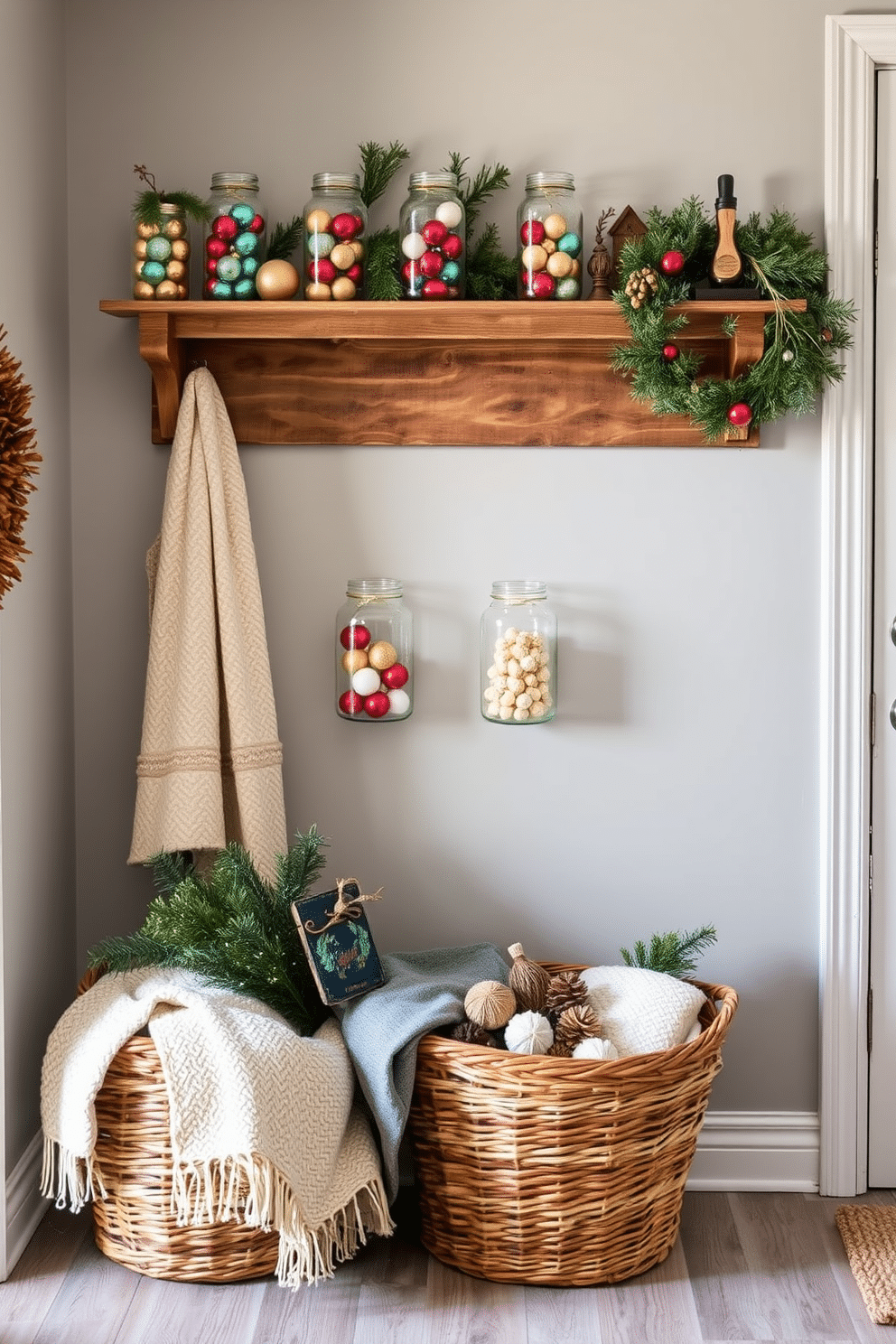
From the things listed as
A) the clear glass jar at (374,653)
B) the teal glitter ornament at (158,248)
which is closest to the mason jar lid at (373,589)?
the clear glass jar at (374,653)

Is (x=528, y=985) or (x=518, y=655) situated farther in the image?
(x=518, y=655)

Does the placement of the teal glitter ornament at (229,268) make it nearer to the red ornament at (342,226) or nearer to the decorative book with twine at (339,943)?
the red ornament at (342,226)

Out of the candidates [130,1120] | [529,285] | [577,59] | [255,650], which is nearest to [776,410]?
[529,285]

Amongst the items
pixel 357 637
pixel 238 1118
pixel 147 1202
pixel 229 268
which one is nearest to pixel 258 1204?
pixel 238 1118

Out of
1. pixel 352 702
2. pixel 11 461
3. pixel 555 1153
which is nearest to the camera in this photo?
pixel 11 461

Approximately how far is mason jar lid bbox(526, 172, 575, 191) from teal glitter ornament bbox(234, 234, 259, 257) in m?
0.47

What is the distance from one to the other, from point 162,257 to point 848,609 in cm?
133

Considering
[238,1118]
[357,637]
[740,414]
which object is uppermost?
[740,414]

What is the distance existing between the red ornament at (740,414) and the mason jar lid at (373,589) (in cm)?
64

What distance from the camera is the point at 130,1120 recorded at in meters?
1.87

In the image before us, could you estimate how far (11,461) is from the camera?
1676mm

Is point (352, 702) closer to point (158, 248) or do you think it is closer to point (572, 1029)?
point (572, 1029)

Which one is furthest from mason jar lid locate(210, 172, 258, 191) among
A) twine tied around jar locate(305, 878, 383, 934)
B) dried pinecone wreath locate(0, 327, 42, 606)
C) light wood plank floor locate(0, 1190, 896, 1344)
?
light wood plank floor locate(0, 1190, 896, 1344)

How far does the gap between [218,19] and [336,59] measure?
22 cm
